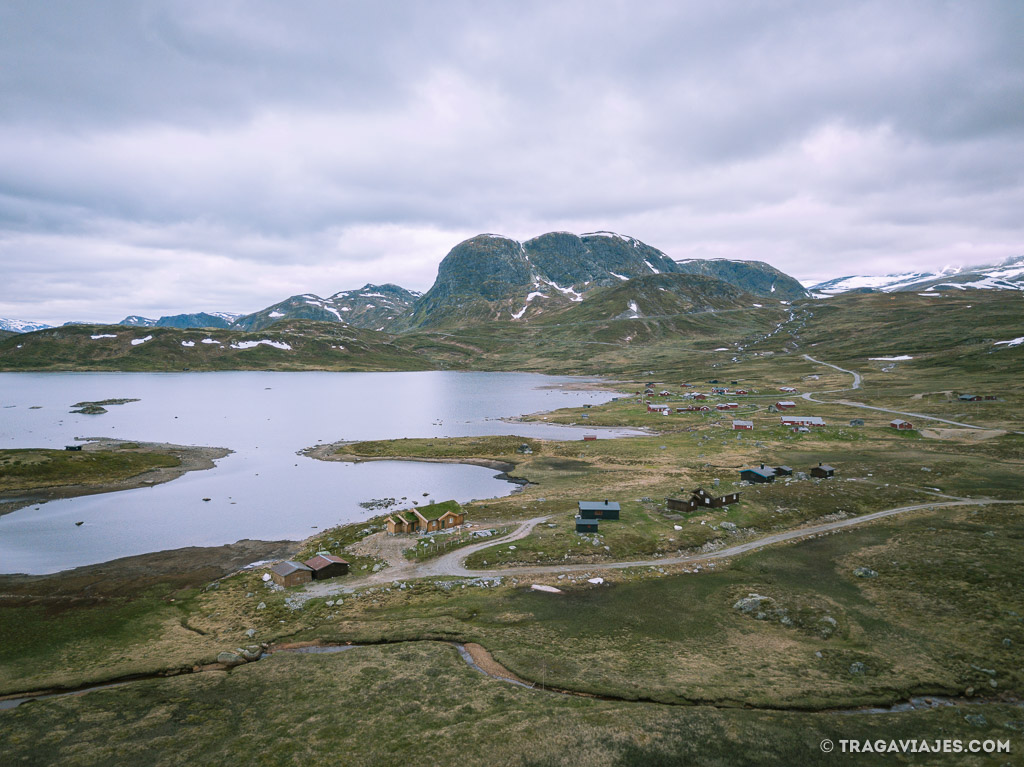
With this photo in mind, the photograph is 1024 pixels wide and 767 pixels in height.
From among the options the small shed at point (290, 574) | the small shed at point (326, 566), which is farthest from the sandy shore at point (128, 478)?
the small shed at point (326, 566)

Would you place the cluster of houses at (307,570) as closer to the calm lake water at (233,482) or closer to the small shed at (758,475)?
the calm lake water at (233,482)

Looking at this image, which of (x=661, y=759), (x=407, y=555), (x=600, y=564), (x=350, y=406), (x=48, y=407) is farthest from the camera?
(x=350, y=406)

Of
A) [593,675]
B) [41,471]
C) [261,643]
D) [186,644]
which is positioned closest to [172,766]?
[261,643]

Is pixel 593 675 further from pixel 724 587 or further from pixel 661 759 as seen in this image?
A: pixel 724 587

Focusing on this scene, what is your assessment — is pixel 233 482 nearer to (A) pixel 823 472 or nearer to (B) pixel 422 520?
(B) pixel 422 520

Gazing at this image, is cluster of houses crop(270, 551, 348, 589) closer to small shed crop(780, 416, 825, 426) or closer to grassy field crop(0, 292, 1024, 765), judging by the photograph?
grassy field crop(0, 292, 1024, 765)

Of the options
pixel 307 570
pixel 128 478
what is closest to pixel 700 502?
pixel 307 570

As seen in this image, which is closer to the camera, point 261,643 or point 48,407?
point 261,643
